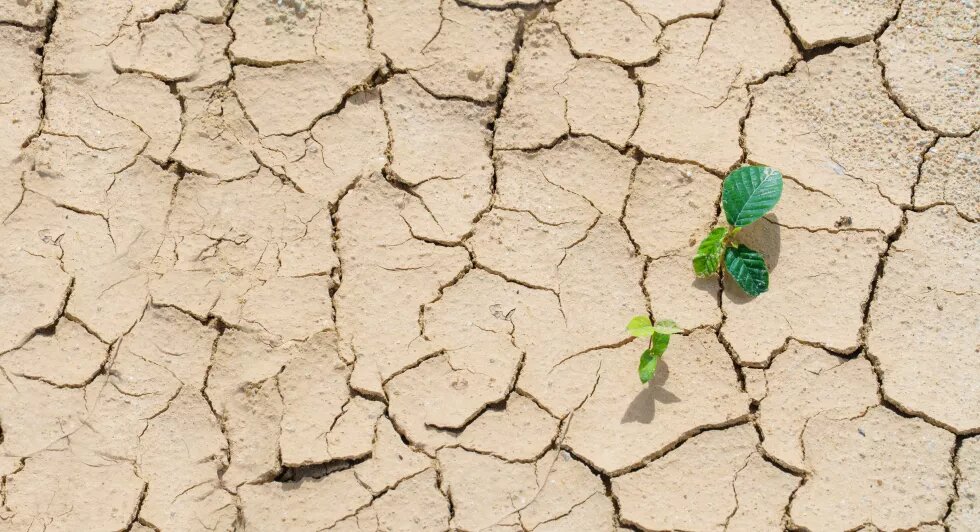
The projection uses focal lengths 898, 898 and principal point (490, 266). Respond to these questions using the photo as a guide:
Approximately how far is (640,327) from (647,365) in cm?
13

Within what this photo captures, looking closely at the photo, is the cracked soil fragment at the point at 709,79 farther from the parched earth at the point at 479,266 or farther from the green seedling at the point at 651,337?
the green seedling at the point at 651,337

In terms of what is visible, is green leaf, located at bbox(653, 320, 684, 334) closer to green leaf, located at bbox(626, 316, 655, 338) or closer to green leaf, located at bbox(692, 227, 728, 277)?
green leaf, located at bbox(626, 316, 655, 338)

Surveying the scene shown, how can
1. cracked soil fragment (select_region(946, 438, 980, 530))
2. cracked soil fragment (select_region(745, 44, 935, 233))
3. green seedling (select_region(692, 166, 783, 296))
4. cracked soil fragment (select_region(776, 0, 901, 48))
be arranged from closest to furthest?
cracked soil fragment (select_region(946, 438, 980, 530)) → green seedling (select_region(692, 166, 783, 296)) → cracked soil fragment (select_region(745, 44, 935, 233)) → cracked soil fragment (select_region(776, 0, 901, 48))

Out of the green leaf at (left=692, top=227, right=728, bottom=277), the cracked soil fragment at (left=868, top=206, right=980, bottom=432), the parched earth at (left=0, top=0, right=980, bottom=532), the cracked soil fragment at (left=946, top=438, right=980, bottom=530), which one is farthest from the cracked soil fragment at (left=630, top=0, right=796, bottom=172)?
the cracked soil fragment at (left=946, top=438, right=980, bottom=530)

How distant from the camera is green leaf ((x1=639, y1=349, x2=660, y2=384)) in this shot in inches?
120

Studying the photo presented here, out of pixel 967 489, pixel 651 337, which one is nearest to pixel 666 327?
pixel 651 337

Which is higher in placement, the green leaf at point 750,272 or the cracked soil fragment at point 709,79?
the cracked soil fragment at point 709,79

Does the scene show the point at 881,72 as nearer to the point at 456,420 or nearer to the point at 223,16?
the point at 456,420

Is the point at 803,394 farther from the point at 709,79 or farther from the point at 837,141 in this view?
the point at 709,79

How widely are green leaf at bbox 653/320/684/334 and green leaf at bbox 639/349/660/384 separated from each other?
8cm

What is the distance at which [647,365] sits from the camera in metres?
3.07

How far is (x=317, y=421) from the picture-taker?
3.11 metres

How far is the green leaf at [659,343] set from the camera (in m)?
3.06

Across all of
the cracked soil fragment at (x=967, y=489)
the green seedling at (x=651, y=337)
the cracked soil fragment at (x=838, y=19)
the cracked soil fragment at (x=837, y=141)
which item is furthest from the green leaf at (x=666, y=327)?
the cracked soil fragment at (x=838, y=19)
